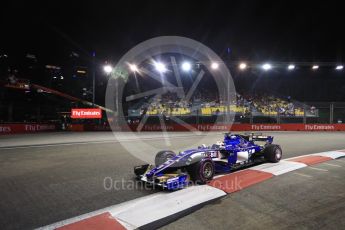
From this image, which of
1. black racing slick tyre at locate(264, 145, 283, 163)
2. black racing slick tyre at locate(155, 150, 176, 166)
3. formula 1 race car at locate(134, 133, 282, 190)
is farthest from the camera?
black racing slick tyre at locate(264, 145, 283, 163)

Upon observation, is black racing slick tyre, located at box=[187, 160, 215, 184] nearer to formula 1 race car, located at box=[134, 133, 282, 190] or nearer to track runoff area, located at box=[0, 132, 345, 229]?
formula 1 race car, located at box=[134, 133, 282, 190]

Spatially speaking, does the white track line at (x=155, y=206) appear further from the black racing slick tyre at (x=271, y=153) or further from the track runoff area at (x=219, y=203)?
the black racing slick tyre at (x=271, y=153)

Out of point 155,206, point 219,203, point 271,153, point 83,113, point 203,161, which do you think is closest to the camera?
point 155,206

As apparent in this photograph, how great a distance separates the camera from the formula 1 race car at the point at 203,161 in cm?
481

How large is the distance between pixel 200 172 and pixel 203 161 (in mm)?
236

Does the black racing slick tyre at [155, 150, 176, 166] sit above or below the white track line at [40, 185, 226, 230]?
above

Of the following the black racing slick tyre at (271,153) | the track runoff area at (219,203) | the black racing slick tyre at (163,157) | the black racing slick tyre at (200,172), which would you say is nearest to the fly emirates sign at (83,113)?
the track runoff area at (219,203)

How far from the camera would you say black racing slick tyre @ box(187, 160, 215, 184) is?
5.00m

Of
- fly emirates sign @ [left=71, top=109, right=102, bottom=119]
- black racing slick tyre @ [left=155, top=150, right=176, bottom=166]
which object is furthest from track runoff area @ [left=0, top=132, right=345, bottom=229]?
fly emirates sign @ [left=71, top=109, right=102, bottom=119]

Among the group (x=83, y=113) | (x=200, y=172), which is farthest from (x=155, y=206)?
(x=83, y=113)

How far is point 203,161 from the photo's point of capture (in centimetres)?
510

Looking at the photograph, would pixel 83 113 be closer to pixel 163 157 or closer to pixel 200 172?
pixel 163 157

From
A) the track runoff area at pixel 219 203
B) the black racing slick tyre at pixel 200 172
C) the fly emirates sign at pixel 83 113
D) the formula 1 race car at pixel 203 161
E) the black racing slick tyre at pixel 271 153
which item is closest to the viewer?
the track runoff area at pixel 219 203

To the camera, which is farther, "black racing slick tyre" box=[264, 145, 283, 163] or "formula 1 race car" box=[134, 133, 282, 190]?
"black racing slick tyre" box=[264, 145, 283, 163]
